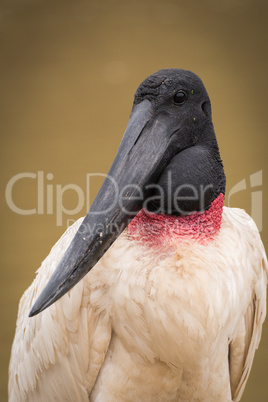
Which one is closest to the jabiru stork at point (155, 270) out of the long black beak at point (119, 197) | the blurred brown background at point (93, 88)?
the long black beak at point (119, 197)

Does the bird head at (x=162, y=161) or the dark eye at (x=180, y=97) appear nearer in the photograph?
the bird head at (x=162, y=161)

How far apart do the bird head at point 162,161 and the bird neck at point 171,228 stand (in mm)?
21

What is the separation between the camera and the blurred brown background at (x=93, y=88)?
3.30m

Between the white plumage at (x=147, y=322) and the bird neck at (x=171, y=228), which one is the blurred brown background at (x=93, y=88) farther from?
the bird neck at (x=171, y=228)

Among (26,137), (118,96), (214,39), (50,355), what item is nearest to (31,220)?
(26,137)

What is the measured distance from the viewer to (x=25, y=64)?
3.41 m

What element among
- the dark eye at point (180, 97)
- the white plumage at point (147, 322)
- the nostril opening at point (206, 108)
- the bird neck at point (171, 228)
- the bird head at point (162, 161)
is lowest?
the white plumage at point (147, 322)

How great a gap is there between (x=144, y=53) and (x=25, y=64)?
756mm

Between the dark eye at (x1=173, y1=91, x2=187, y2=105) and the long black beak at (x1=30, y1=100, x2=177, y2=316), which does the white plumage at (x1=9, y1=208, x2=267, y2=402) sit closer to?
the long black beak at (x1=30, y1=100, x2=177, y2=316)

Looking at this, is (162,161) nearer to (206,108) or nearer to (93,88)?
(206,108)

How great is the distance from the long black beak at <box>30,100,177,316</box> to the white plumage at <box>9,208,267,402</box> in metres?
0.19

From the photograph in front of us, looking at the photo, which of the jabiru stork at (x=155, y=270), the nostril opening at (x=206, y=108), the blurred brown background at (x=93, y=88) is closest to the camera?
the jabiru stork at (x=155, y=270)

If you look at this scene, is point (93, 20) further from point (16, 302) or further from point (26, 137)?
point (16, 302)

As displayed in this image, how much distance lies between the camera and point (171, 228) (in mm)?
1618
